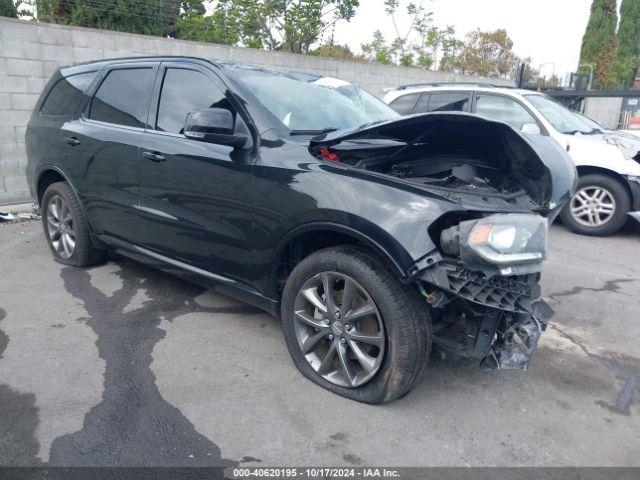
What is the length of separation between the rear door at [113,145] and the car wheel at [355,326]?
1726 millimetres

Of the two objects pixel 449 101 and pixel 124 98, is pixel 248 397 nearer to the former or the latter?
pixel 124 98

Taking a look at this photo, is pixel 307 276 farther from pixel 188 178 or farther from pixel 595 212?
pixel 595 212

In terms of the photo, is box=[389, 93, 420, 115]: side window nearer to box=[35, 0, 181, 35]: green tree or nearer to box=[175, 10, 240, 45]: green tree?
box=[175, 10, 240, 45]: green tree

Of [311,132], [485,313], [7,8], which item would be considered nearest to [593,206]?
[311,132]

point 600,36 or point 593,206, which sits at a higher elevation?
point 600,36

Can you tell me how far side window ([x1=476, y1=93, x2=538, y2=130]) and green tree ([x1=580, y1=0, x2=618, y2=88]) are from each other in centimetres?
2610

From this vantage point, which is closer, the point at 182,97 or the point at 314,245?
the point at 314,245

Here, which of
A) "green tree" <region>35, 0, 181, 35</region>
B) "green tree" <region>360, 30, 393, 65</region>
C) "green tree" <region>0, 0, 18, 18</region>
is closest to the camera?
"green tree" <region>0, 0, 18, 18</region>

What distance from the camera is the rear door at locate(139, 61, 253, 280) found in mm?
3318

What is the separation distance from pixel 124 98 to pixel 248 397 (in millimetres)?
2658

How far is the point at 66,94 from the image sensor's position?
4.89 meters

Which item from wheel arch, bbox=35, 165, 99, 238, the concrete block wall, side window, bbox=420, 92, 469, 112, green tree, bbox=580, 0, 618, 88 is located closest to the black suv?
wheel arch, bbox=35, 165, 99, 238

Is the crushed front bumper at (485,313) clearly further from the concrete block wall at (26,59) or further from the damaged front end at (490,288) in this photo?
the concrete block wall at (26,59)

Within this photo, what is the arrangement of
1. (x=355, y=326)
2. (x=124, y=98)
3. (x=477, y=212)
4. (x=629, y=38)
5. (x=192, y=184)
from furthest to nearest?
(x=629, y=38) → (x=124, y=98) → (x=192, y=184) → (x=355, y=326) → (x=477, y=212)
